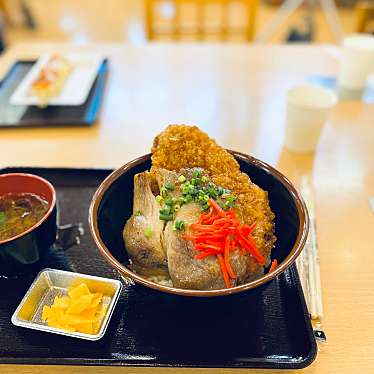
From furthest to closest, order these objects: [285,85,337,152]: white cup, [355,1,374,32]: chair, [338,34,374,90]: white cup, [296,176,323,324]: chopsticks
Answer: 1. [355,1,374,32]: chair
2. [338,34,374,90]: white cup
3. [285,85,337,152]: white cup
4. [296,176,323,324]: chopsticks

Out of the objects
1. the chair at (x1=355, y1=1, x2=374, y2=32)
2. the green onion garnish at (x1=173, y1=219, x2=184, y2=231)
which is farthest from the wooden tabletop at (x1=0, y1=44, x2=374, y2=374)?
the chair at (x1=355, y1=1, x2=374, y2=32)

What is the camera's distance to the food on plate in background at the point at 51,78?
1654mm

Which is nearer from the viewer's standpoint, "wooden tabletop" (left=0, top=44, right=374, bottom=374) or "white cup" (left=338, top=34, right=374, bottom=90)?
"wooden tabletop" (left=0, top=44, right=374, bottom=374)

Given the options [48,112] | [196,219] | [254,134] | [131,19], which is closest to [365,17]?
[254,134]

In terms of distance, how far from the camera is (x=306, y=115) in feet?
4.49

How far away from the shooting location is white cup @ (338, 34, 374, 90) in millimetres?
1776

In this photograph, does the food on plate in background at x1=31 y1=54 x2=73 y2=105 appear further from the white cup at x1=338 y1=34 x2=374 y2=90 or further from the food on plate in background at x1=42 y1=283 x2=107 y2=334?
the white cup at x1=338 y1=34 x2=374 y2=90

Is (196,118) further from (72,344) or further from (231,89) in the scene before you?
(72,344)

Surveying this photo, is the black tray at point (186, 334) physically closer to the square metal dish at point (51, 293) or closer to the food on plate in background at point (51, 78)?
the square metal dish at point (51, 293)

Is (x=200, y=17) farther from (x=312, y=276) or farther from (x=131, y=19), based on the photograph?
(x=131, y=19)

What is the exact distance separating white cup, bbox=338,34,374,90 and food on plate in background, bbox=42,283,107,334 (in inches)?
59.2

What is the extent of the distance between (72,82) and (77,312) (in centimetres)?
124

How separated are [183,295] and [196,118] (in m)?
1.01

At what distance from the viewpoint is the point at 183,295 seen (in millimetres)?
758
